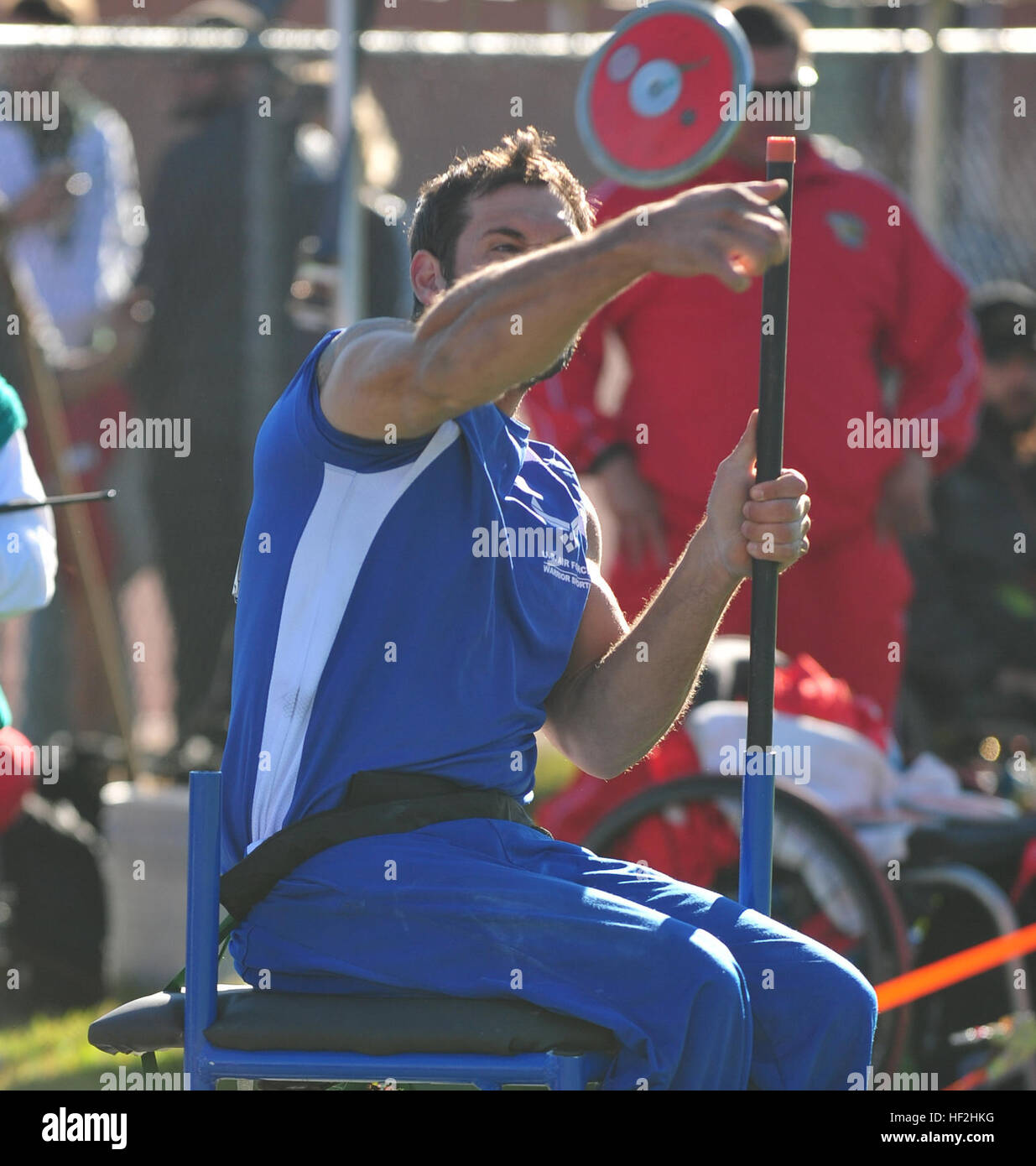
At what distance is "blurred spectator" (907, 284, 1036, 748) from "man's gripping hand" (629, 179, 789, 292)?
426cm

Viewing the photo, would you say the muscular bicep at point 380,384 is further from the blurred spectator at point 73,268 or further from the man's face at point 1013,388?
the man's face at point 1013,388

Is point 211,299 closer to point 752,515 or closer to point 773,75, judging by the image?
point 773,75

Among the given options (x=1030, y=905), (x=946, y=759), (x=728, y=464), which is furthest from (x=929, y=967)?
(x=728, y=464)

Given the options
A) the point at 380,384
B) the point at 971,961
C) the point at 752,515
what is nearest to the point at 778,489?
the point at 752,515

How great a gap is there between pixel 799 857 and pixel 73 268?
3136 millimetres

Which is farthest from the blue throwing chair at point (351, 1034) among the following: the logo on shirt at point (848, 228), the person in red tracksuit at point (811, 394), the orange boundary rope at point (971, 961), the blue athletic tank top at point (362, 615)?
the logo on shirt at point (848, 228)

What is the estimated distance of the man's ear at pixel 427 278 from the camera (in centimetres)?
260

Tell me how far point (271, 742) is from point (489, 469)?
47cm

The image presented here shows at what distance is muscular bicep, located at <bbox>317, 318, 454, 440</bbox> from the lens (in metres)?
2.20

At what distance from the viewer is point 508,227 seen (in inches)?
100

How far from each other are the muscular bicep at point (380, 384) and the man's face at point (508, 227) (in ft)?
0.78

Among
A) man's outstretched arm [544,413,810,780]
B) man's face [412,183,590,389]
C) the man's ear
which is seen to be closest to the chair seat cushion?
man's outstretched arm [544,413,810,780]

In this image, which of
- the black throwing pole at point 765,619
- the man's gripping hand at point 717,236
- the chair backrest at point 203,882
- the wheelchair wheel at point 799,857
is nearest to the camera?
the man's gripping hand at point 717,236

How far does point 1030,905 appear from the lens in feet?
14.4
